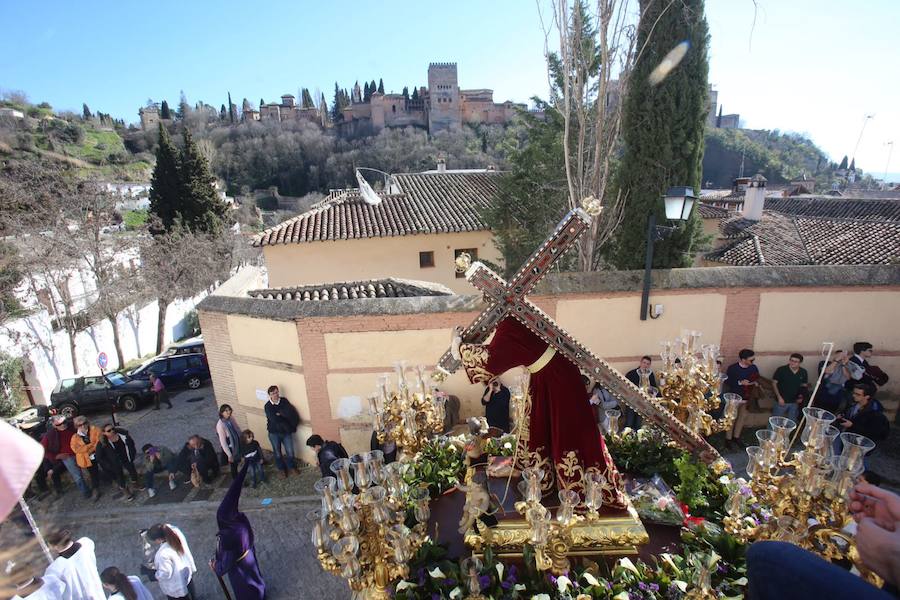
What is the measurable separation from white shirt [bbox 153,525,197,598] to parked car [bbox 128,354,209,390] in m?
9.61

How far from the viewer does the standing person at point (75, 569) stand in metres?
4.22

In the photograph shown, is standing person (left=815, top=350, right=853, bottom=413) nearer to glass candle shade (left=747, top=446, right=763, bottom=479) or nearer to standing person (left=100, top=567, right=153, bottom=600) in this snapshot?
glass candle shade (left=747, top=446, right=763, bottom=479)

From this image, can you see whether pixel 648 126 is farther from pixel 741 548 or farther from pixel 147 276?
pixel 147 276

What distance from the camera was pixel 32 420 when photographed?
38.1ft

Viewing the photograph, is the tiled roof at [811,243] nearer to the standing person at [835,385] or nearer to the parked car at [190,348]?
the standing person at [835,385]

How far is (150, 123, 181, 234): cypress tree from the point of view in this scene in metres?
27.6

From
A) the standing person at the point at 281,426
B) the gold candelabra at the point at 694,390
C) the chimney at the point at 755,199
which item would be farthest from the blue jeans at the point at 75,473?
the chimney at the point at 755,199

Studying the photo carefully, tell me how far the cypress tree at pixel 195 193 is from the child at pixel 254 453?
2337 cm

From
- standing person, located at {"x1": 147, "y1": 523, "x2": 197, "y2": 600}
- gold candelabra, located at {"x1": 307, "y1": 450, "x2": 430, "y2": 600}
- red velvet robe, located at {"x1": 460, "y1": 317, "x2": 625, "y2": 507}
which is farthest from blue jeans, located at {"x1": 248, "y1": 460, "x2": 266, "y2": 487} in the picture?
red velvet robe, located at {"x1": 460, "y1": 317, "x2": 625, "y2": 507}

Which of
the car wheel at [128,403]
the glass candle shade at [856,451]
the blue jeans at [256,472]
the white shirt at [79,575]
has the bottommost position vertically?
the car wheel at [128,403]

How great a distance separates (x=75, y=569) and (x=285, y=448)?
3.19 m

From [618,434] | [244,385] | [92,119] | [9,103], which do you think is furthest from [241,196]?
[618,434]

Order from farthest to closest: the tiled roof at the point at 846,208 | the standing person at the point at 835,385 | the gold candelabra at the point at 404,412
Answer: the tiled roof at the point at 846,208 < the standing person at the point at 835,385 < the gold candelabra at the point at 404,412

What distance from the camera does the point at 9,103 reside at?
1903 inches
